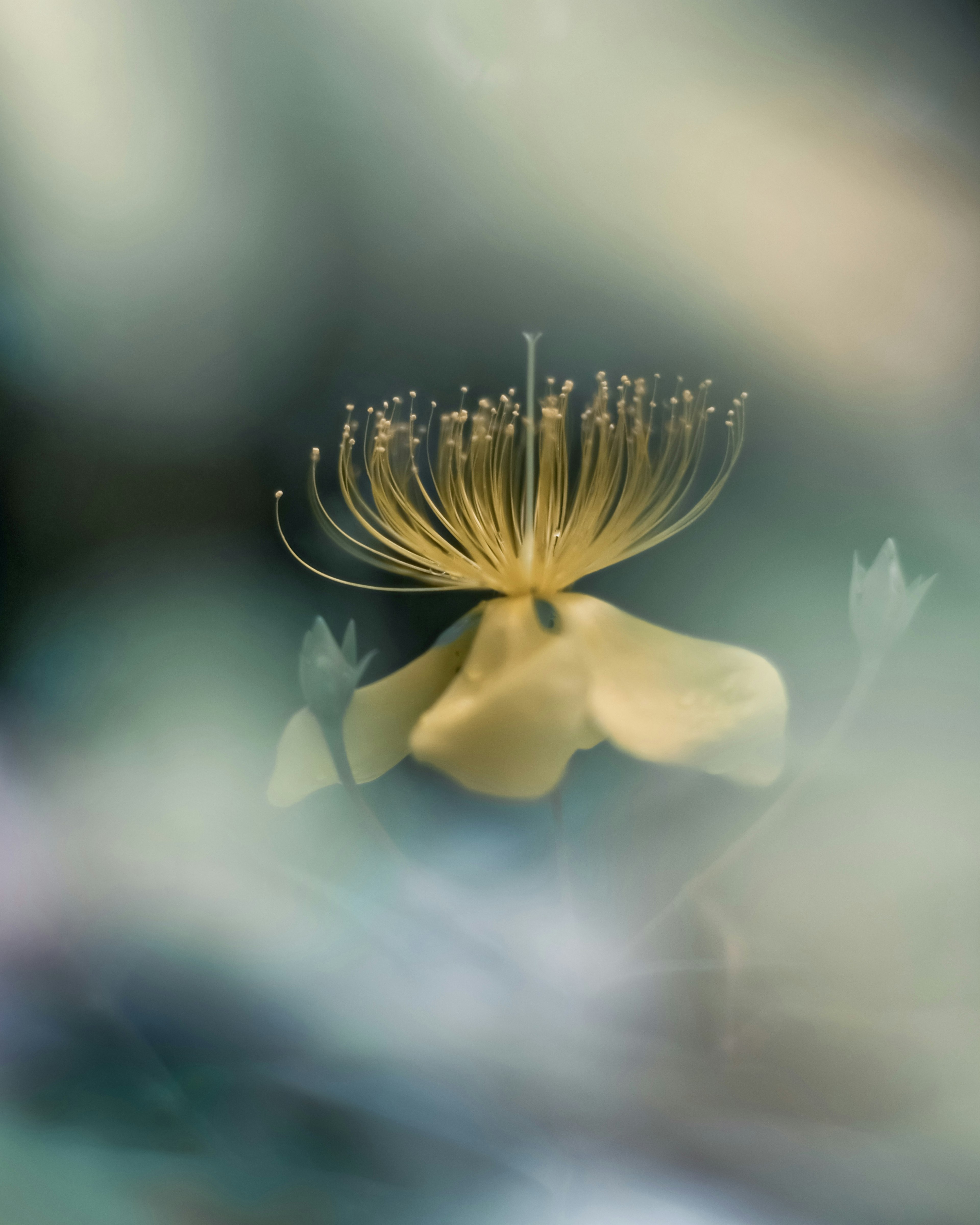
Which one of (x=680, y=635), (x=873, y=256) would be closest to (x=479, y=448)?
(x=680, y=635)

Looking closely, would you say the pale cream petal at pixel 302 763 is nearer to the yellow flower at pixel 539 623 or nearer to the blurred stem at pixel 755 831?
the yellow flower at pixel 539 623

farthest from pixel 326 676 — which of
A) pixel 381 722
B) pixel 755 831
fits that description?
pixel 755 831

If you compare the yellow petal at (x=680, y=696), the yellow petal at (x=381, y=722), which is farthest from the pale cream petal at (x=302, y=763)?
the yellow petal at (x=680, y=696)

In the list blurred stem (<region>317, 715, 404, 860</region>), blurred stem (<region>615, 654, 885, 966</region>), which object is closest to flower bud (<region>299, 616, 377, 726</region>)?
blurred stem (<region>317, 715, 404, 860</region>)

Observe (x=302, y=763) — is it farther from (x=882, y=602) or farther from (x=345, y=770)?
(x=882, y=602)

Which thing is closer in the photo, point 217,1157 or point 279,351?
point 217,1157

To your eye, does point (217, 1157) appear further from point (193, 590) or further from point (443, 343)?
point (443, 343)
